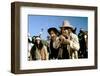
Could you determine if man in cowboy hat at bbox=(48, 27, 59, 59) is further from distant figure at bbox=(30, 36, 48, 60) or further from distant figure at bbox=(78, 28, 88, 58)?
distant figure at bbox=(78, 28, 88, 58)

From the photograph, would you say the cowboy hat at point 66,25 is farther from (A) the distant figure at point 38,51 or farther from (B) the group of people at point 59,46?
(A) the distant figure at point 38,51

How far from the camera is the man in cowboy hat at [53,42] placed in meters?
1.51

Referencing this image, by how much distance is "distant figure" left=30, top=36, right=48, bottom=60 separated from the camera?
1.47 meters

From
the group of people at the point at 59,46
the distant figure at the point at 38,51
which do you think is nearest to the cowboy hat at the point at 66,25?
the group of people at the point at 59,46

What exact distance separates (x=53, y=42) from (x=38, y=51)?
0.37 ft

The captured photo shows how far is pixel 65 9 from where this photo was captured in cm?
154

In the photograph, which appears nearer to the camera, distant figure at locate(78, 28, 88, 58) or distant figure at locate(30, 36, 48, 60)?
distant figure at locate(30, 36, 48, 60)

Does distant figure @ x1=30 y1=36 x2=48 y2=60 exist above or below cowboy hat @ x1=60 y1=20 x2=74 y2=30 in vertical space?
below

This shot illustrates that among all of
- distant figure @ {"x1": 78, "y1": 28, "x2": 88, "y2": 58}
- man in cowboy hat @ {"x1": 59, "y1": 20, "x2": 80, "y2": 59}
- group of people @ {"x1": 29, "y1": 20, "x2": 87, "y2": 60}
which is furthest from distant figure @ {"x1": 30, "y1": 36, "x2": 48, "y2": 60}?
distant figure @ {"x1": 78, "y1": 28, "x2": 88, "y2": 58}

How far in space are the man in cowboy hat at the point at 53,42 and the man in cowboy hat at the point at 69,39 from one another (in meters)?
0.04

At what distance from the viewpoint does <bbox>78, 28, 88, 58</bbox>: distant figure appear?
1.60 m

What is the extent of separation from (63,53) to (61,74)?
0.14 m

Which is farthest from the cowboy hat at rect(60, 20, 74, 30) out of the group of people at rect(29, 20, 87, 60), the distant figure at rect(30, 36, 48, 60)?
the distant figure at rect(30, 36, 48, 60)

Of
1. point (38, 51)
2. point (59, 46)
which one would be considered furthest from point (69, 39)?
point (38, 51)
